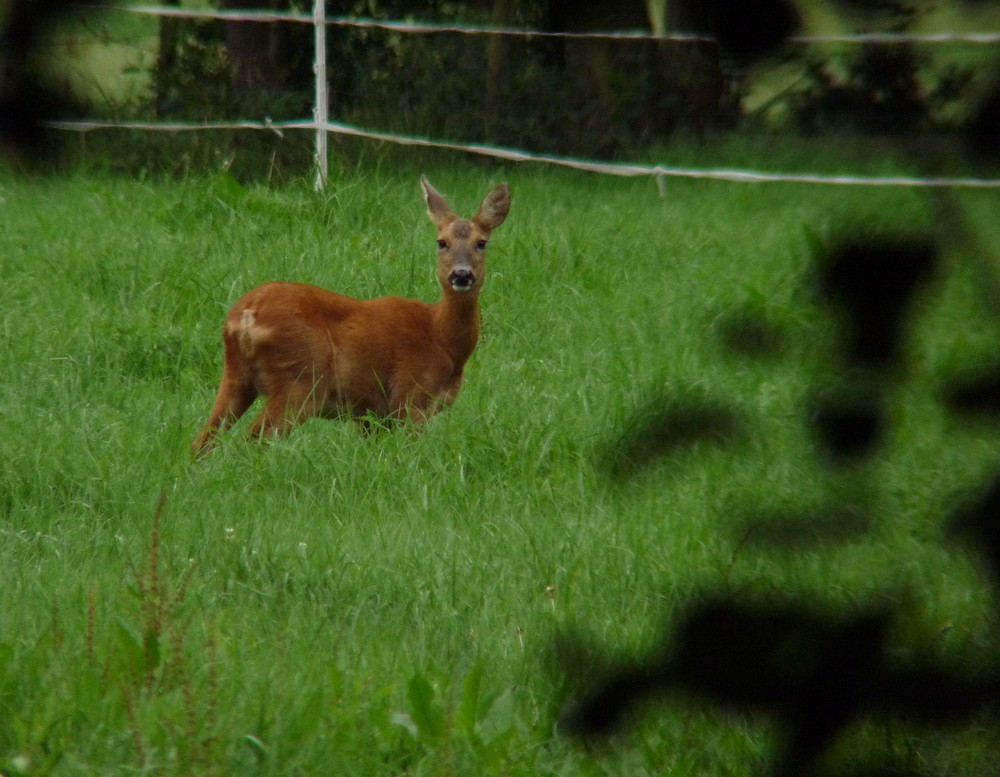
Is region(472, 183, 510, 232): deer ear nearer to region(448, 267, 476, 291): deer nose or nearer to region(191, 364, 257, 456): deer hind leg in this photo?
region(448, 267, 476, 291): deer nose

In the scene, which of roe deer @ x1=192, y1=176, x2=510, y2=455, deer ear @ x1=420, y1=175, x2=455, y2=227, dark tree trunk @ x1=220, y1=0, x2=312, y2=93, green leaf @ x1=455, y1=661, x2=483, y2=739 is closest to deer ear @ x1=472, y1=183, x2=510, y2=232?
deer ear @ x1=420, y1=175, x2=455, y2=227

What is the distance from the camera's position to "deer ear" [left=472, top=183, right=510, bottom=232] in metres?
6.58

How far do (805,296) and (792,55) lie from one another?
16cm

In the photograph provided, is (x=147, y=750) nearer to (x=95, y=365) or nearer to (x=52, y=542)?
(x=52, y=542)

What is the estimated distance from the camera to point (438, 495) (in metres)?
4.75

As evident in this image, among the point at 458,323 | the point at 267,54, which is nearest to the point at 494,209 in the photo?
the point at 458,323

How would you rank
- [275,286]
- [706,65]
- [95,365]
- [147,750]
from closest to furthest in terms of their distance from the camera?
[706,65] → [147,750] → [275,286] → [95,365]

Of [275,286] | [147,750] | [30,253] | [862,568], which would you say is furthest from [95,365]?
[862,568]

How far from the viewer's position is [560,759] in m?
2.97

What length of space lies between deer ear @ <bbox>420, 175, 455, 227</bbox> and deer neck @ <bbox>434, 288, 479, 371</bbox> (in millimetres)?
502

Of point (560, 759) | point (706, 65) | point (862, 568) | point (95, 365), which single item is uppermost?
point (706, 65)

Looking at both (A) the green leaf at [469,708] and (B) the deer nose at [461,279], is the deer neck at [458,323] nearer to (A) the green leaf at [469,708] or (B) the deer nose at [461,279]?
(B) the deer nose at [461,279]

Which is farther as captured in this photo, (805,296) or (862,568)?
(862,568)

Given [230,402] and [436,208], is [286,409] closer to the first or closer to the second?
[230,402]
